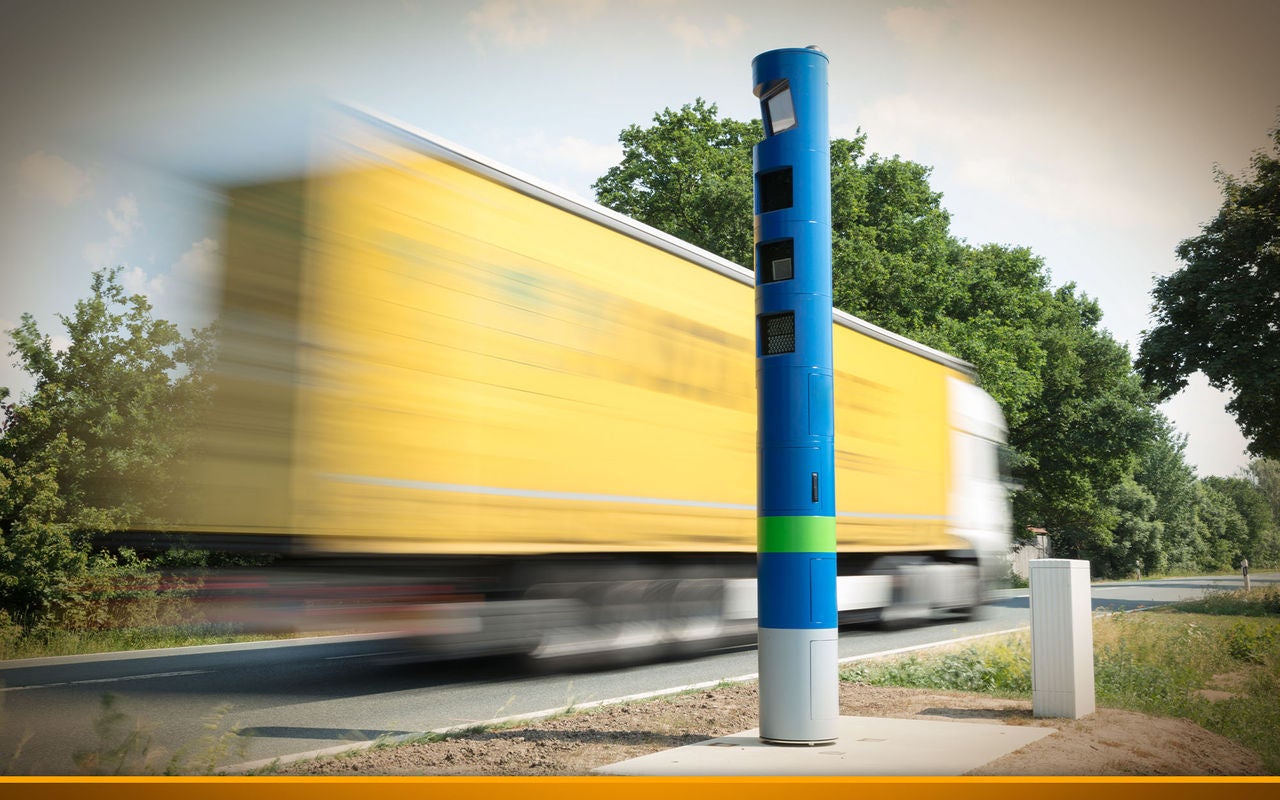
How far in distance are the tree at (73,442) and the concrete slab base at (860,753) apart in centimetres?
744

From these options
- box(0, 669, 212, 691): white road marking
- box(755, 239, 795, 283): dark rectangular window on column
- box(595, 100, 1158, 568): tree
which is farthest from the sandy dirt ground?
box(595, 100, 1158, 568): tree

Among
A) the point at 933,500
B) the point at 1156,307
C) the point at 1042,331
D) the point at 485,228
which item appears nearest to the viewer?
the point at 485,228

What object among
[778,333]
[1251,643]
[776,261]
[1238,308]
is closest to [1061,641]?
[778,333]

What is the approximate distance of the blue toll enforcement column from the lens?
252 inches

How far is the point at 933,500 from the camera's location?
16.5 metres

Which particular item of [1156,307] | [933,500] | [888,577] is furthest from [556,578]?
[1156,307]

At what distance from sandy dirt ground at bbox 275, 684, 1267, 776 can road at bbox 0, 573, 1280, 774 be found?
2.47 feet

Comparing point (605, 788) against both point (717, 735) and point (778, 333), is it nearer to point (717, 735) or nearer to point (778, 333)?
point (717, 735)

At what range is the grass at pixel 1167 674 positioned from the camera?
7930 mm

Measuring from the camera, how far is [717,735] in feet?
22.2

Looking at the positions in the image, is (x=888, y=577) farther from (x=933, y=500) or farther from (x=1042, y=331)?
(x=1042, y=331)

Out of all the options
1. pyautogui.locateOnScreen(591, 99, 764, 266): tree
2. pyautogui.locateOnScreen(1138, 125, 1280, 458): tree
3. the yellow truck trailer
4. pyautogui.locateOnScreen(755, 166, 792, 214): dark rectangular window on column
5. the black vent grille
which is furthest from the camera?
pyautogui.locateOnScreen(591, 99, 764, 266): tree

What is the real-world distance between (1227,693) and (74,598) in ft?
42.0

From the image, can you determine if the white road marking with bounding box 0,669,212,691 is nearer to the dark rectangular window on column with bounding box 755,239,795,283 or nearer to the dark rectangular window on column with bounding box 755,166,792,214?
the dark rectangular window on column with bounding box 755,239,795,283
